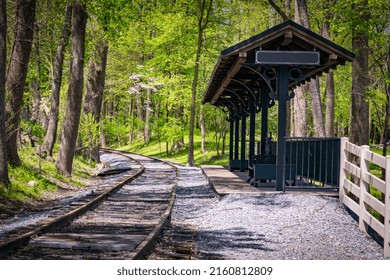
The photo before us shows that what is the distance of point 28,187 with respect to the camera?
1549cm

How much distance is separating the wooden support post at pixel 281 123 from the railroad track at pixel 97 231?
8.66 ft

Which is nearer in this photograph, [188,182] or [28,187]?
[28,187]

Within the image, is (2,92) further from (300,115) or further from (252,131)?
(300,115)

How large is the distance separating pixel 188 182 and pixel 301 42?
28.3 ft

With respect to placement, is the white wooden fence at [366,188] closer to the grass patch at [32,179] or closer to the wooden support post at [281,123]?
the wooden support post at [281,123]

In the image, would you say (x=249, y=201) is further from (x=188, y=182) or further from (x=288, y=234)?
(x=188, y=182)

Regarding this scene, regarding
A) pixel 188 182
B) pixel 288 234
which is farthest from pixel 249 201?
pixel 188 182

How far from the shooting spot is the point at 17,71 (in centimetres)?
1694

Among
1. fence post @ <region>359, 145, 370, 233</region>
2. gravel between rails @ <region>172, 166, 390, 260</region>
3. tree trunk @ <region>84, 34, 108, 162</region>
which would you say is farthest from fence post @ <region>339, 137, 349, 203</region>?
tree trunk @ <region>84, 34, 108, 162</region>

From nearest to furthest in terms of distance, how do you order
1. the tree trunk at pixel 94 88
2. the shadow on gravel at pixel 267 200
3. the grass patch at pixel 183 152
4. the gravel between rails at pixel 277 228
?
the gravel between rails at pixel 277 228
the shadow on gravel at pixel 267 200
the tree trunk at pixel 94 88
the grass patch at pixel 183 152

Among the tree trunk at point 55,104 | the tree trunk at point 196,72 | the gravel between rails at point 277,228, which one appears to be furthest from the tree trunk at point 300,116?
the gravel between rails at point 277,228

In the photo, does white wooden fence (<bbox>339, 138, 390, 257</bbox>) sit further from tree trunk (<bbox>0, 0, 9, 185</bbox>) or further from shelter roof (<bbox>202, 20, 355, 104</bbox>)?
tree trunk (<bbox>0, 0, 9, 185</bbox>)

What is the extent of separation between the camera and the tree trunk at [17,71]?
1677cm

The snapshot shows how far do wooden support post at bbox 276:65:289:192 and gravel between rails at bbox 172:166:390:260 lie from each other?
3.40 ft
